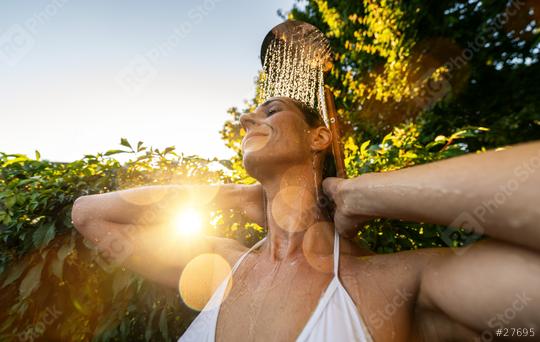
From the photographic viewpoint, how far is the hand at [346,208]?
51.0 inches

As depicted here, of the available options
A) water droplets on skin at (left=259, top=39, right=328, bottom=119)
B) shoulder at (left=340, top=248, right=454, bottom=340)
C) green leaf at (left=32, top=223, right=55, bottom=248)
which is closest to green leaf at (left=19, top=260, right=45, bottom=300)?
green leaf at (left=32, top=223, right=55, bottom=248)

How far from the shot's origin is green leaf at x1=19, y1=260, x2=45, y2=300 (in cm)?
199

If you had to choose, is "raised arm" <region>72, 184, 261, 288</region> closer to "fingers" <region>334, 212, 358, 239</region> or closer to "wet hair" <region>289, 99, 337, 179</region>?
"wet hair" <region>289, 99, 337, 179</region>

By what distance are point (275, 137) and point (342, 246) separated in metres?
0.84

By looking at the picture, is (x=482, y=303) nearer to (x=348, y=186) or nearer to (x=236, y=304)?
(x=348, y=186)

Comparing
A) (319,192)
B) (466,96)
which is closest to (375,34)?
(466,96)

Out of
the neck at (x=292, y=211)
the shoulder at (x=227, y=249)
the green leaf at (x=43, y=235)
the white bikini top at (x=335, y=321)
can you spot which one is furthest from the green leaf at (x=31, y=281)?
the neck at (x=292, y=211)

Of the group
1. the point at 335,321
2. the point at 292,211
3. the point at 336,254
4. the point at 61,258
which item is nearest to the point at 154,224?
the point at 61,258

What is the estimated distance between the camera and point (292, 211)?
2014 millimetres

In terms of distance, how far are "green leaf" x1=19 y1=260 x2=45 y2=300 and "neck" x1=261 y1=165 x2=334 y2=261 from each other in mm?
1689

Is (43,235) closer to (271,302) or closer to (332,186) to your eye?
(271,302)

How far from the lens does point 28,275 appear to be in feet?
6.76

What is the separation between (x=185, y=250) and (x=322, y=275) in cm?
98

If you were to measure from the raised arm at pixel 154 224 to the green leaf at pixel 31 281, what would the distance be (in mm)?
471
